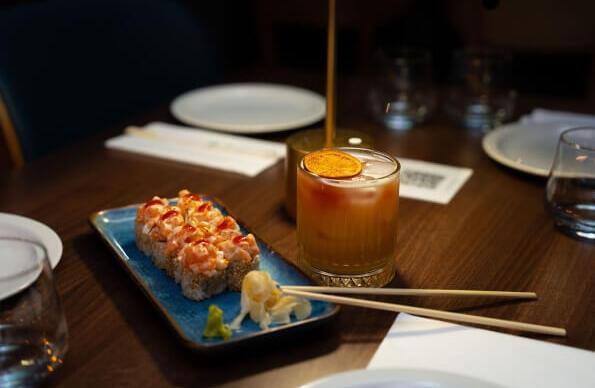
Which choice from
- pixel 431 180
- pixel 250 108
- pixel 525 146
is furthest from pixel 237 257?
pixel 250 108

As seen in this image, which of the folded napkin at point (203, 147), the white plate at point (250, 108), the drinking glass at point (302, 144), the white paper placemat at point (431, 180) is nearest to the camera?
the drinking glass at point (302, 144)

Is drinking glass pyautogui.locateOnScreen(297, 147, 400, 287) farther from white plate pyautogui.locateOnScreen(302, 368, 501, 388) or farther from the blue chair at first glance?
the blue chair

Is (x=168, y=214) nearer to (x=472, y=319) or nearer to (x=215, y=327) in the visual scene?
(x=215, y=327)

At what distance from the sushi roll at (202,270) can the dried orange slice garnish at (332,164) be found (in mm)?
143

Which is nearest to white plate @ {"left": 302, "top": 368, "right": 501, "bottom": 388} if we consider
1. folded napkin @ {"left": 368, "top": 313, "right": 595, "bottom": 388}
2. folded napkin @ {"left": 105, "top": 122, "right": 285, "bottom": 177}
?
folded napkin @ {"left": 368, "top": 313, "right": 595, "bottom": 388}

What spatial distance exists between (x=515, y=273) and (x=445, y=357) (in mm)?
208

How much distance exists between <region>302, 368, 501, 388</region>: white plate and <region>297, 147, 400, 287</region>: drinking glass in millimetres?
182

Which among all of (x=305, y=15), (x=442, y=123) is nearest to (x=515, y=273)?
(x=442, y=123)

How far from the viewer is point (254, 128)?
1271 millimetres

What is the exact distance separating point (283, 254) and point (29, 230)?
332 mm

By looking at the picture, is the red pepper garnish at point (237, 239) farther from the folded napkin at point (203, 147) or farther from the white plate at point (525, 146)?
the white plate at point (525, 146)

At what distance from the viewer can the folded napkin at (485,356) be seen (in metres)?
0.61

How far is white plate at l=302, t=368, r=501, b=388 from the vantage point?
0.55 metres

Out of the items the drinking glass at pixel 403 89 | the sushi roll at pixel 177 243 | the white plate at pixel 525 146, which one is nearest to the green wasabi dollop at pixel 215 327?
the sushi roll at pixel 177 243
